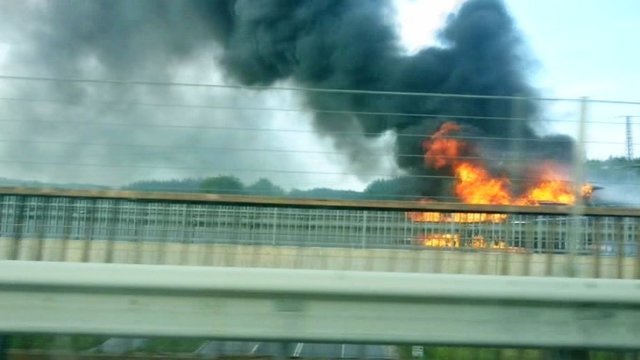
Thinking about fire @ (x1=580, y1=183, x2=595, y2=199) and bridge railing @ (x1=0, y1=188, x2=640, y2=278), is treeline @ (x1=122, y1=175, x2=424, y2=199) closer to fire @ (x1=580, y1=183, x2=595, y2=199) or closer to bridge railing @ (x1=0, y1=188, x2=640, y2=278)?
bridge railing @ (x1=0, y1=188, x2=640, y2=278)

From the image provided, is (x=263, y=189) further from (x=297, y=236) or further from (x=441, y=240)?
(x=441, y=240)

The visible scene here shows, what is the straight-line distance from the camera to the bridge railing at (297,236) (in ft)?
18.6

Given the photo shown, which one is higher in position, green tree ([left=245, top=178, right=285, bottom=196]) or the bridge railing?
green tree ([left=245, top=178, right=285, bottom=196])

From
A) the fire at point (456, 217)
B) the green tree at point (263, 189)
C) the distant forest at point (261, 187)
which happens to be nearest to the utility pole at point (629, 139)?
the distant forest at point (261, 187)

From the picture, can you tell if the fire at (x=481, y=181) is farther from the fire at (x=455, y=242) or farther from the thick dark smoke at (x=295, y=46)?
the thick dark smoke at (x=295, y=46)

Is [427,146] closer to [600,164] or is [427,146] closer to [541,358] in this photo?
[600,164]

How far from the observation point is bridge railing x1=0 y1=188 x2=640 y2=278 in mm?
5656

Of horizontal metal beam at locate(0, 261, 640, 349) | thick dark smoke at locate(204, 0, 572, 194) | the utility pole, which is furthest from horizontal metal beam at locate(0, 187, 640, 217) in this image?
thick dark smoke at locate(204, 0, 572, 194)

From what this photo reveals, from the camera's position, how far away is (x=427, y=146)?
6.41 metres

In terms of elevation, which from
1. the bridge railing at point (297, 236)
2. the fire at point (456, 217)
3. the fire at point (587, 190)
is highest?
the fire at point (587, 190)

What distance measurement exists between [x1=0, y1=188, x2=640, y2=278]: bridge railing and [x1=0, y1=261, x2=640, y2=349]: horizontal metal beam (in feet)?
6.77

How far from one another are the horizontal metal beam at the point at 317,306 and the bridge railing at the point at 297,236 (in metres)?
2.06

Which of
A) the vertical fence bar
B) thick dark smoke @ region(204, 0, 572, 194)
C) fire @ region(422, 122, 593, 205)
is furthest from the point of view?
thick dark smoke @ region(204, 0, 572, 194)

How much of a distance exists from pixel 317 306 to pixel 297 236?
230cm
